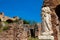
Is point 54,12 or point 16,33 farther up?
point 54,12

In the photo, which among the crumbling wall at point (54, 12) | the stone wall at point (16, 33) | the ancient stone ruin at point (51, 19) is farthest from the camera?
the stone wall at point (16, 33)

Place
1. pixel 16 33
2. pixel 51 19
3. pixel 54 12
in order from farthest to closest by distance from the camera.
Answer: pixel 16 33 → pixel 54 12 → pixel 51 19

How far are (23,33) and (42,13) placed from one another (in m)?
4.84

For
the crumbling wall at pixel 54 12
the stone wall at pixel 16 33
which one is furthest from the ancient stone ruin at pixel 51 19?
the stone wall at pixel 16 33

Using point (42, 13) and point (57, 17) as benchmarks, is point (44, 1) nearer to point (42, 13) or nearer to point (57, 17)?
point (57, 17)

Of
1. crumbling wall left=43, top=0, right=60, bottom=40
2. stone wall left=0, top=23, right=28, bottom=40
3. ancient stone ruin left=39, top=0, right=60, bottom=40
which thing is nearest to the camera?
ancient stone ruin left=39, top=0, right=60, bottom=40

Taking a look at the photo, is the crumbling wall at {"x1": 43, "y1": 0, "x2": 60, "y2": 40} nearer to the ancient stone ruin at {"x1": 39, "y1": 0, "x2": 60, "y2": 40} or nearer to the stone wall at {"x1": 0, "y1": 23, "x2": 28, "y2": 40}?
the ancient stone ruin at {"x1": 39, "y1": 0, "x2": 60, "y2": 40}

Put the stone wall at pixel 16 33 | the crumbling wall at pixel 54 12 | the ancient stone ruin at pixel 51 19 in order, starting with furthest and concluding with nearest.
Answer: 1. the stone wall at pixel 16 33
2. the crumbling wall at pixel 54 12
3. the ancient stone ruin at pixel 51 19

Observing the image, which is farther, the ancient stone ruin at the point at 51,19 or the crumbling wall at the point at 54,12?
the crumbling wall at the point at 54,12

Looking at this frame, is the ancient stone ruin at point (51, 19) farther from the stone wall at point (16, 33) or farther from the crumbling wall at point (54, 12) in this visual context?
the stone wall at point (16, 33)

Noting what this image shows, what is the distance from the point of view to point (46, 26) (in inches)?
586

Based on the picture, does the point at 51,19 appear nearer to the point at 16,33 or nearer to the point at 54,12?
the point at 54,12

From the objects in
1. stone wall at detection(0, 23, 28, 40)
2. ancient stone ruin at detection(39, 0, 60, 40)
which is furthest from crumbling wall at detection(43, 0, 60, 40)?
stone wall at detection(0, 23, 28, 40)

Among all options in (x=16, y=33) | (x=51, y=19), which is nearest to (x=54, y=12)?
(x=51, y=19)
